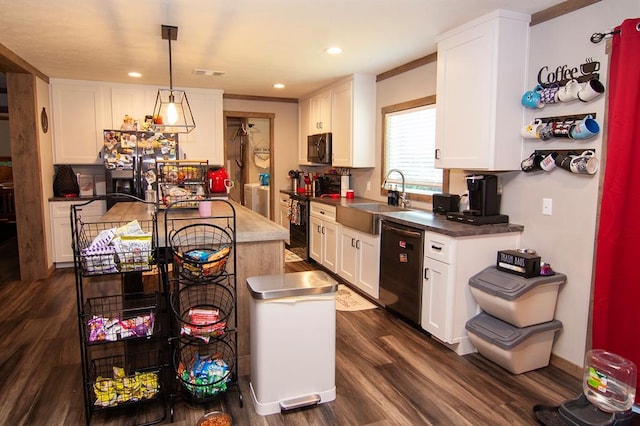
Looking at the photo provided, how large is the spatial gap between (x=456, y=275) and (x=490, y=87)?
4.41 ft

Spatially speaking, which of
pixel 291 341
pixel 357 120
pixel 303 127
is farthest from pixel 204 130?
pixel 291 341

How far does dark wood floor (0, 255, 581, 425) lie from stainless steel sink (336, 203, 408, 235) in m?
0.89

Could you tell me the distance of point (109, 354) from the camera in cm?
252

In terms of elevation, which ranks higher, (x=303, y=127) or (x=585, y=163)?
(x=303, y=127)

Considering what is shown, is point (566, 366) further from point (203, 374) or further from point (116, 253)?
point (116, 253)

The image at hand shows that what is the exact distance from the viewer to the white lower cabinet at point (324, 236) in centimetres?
485

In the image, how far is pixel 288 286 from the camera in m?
2.27

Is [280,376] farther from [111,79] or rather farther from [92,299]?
[111,79]

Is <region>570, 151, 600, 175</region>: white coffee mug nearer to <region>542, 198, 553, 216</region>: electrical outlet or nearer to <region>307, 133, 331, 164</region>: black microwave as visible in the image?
<region>542, 198, 553, 216</region>: electrical outlet

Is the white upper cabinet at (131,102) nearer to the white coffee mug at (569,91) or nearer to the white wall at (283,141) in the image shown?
the white wall at (283,141)

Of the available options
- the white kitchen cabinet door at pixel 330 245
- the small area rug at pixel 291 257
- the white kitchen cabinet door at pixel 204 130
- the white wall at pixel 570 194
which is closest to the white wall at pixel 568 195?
the white wall at pixel 570 194

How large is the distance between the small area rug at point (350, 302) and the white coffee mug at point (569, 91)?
236cm

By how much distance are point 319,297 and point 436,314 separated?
1.22m

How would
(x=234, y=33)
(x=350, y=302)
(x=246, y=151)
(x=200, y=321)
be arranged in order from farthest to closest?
(x=246, y=151) < (x=350, y=302) < (x=234, y=33) < (x=200, y=321)
